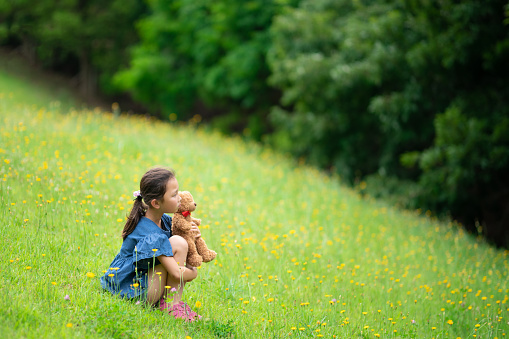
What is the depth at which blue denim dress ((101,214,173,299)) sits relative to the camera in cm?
339

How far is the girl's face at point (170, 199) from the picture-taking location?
3494 mm

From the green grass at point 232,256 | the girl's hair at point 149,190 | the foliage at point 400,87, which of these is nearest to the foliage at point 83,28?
the foliage at point 400,87

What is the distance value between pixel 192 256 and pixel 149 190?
2.09ft

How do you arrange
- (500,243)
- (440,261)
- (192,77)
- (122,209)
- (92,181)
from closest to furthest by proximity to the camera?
1. (122,209)
2. (92,181)
3. (440,261)
4. (500,243)
5. (192,77)

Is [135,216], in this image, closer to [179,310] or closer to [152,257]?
[152,257]

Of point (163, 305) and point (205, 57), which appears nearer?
point (163, 305)

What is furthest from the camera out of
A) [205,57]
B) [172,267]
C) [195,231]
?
[205,57]

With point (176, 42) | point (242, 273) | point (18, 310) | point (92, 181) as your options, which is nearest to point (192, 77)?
point (176, 42)

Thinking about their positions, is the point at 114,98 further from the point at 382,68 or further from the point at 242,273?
the point at 242,273

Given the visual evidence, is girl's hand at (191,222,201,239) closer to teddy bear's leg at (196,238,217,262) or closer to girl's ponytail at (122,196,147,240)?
teddy bear's leg at (196,238,217,262)

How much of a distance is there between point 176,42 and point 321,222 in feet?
50.1

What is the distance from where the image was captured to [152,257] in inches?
135

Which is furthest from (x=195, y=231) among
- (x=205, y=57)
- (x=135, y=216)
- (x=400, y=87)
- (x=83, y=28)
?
(x=83, y=28)

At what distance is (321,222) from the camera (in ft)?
25.5
